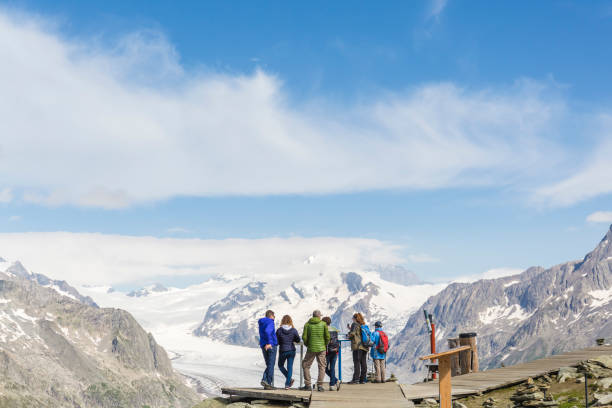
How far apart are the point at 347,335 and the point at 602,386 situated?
34.6ft

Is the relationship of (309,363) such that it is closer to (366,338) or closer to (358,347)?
(358,347)

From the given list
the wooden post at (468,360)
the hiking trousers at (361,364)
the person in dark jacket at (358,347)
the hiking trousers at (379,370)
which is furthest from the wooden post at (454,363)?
the person in dark jacket at (358,347)

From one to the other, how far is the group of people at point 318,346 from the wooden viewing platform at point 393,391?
91cm

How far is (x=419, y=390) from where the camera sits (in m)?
25.1

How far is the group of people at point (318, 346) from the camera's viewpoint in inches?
1015

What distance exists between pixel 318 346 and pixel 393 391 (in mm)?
3520

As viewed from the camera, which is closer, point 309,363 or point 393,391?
point 393,391

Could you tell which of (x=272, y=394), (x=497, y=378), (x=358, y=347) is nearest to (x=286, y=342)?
(x=272, y=394)

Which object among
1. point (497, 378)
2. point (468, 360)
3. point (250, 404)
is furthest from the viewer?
point (468, 360)

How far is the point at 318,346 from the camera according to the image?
84.2ft

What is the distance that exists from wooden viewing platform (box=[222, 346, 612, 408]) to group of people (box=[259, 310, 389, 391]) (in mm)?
913

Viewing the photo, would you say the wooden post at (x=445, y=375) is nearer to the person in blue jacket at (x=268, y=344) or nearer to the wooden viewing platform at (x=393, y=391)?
the wooden viewing platform at (x=393, y=391)

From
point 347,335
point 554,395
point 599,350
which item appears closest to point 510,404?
point 554,395

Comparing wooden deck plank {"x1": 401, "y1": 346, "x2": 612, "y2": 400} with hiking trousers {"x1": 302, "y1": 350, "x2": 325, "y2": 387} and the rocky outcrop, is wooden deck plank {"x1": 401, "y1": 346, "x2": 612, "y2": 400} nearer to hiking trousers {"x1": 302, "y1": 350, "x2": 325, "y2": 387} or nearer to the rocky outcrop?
the rocky outcrop
